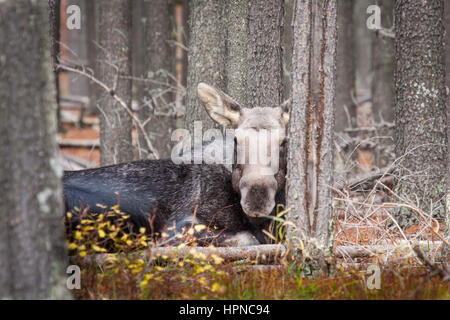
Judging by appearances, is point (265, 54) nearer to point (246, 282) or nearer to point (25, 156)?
point (246, 282)

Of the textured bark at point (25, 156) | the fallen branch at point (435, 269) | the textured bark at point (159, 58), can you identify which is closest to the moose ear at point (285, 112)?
the fallen branch at point (435, 269)

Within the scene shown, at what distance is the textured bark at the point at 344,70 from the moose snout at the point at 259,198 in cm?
902

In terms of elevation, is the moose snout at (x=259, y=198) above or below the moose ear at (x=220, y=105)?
below

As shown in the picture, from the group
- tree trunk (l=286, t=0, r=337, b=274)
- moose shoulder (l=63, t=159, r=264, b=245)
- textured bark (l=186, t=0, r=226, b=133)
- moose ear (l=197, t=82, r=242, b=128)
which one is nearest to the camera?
tree trunk (l=286, t=0, r=337, b=274)

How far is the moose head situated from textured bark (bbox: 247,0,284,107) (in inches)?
45.1

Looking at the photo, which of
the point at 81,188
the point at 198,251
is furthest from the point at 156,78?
the point at 198,251

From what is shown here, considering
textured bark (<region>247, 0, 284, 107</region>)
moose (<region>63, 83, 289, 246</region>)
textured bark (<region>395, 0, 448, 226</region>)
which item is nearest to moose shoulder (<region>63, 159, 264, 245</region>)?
moose (<region>63, 83, 289, 246</region>)

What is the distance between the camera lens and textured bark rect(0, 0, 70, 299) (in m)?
3.78

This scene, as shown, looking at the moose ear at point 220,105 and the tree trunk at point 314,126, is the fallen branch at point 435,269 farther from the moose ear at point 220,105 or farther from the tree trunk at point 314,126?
the moose ear at point 220,105

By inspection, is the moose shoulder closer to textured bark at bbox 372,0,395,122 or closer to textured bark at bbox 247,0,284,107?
textured bark at bbox 247,0,284,107

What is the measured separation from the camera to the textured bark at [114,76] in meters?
10.9

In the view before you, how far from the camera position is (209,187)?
650 cm

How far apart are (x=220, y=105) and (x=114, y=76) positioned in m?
5.42
